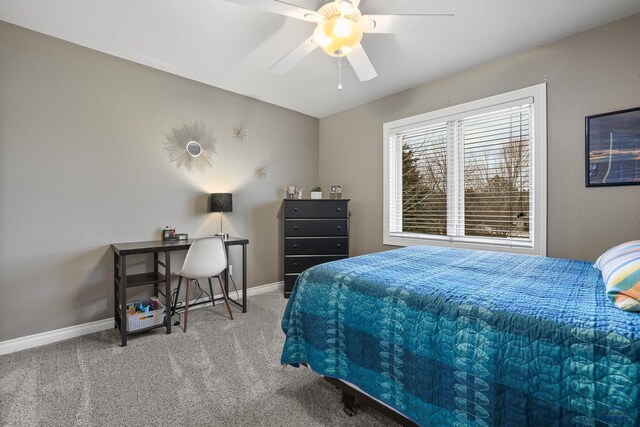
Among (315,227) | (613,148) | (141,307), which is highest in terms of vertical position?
(613,148)

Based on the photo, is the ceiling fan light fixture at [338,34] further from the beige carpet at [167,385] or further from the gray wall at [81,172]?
the beige carpet at [167,385]

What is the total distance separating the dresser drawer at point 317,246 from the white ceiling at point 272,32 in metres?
1.86

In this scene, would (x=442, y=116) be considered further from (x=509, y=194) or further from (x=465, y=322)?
(x=465, y=322)

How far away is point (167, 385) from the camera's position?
73.2 inches

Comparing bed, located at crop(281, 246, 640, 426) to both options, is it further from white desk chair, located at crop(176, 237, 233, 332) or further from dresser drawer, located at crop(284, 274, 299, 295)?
dresser drawer, located at crop(284, 274, 299, 295)

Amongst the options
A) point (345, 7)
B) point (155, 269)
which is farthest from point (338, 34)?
point (155, 269)

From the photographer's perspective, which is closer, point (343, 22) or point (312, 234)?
point (343, 22)

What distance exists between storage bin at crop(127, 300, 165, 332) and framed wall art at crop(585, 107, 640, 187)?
147 inches

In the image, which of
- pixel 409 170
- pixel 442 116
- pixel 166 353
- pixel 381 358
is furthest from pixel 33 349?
pixel 442 116

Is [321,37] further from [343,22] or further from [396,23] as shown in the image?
[396,23]

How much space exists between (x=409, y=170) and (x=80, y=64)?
3.44 metres

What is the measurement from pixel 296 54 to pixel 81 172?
2.15 m

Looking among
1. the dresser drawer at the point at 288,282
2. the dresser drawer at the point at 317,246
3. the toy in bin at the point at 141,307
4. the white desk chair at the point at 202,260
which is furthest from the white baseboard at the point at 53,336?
the dresser drawer at the point at 317,246

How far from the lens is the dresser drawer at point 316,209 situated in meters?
3.67
